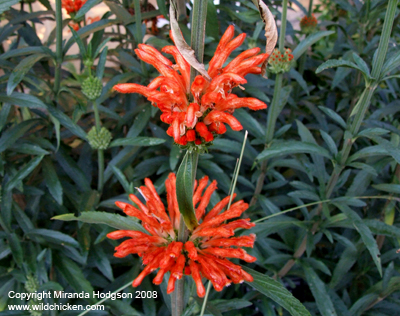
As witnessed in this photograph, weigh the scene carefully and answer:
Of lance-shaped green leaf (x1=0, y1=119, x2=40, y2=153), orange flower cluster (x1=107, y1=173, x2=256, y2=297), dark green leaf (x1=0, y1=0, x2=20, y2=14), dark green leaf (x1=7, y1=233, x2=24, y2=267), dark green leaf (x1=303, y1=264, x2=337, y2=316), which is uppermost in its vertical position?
dark green leaf (x1=0, y1=0, x2=20, y2=14)

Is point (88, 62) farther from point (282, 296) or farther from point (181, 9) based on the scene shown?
point (282, 296)

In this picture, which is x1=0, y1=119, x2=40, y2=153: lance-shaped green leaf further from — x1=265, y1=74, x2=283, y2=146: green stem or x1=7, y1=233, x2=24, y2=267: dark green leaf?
x1=265, y1=74, x2=283, y2=146: green stem

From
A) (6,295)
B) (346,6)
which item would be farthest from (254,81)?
(6,295)

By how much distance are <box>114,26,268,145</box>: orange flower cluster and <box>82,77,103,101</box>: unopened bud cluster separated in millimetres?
424

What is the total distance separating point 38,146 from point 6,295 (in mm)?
448

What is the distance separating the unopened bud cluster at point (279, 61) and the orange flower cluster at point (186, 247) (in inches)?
18.6

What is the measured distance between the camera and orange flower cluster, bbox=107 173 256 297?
2.05 ft

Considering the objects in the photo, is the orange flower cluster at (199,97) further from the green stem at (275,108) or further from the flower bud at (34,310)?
the flower bud at (34,310)

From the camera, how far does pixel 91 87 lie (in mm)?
987

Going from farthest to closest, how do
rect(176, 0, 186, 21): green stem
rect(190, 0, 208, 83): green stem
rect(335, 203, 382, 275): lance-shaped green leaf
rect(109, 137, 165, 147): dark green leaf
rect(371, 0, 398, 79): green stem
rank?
rect(176, 0, 186, 21): green stem, rect(109, 137, 165, 147): dark green leaf, rect(335, 203, 382, 275): lance-shaped green leaf, rect(371, 0, 398, 79): green stem, rect(190, 0, 208, 83): green stem

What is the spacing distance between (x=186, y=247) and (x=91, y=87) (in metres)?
0.57

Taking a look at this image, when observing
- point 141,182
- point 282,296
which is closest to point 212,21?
point 141,182

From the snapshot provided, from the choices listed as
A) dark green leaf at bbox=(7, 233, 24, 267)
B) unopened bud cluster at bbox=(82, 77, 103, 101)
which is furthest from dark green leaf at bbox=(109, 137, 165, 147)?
dark green leaf at bbox=(7, 233, 24, 267)

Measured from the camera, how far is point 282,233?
120cm
